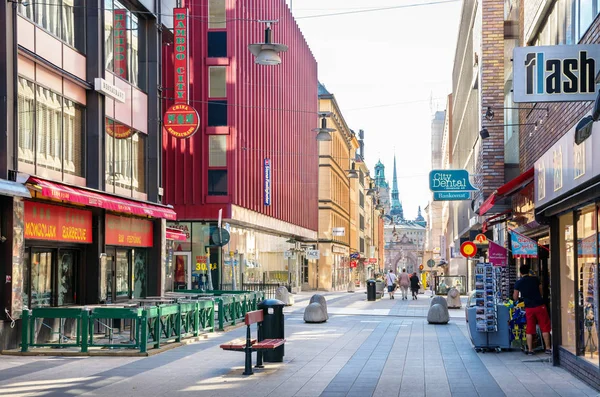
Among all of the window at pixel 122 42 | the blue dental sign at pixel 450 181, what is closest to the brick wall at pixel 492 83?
the blue dental sign at pixel 450 181

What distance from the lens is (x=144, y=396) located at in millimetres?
12258

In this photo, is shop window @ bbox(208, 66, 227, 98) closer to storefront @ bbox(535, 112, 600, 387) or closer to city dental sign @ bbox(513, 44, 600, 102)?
storefront @ bbox(535, 112, 600, 387)

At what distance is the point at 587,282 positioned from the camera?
536 inches

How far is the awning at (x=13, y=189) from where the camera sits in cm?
1677

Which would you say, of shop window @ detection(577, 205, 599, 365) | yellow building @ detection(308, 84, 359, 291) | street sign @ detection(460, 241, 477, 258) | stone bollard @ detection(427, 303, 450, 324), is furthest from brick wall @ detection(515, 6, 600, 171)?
yellow building @ detection(308, 84, 359, 291)

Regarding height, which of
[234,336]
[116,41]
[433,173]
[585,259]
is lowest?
[234,336]

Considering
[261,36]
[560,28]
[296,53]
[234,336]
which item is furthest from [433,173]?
[296,53]

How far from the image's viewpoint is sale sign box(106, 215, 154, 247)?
2366cm

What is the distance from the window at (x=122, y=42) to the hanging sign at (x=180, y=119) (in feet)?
10.5

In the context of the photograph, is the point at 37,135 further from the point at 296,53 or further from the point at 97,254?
the point at 296,53

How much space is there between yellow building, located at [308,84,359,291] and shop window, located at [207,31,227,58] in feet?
109

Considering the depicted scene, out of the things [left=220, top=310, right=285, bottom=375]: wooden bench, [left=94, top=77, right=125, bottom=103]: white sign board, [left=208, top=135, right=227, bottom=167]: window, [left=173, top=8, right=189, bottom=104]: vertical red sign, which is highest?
[left=173, top=8, right=189, bottom=104]: vertical red sign

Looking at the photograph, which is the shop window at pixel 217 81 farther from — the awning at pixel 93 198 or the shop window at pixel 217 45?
the awning at pixel 93 198

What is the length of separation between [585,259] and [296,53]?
48.7 metres
